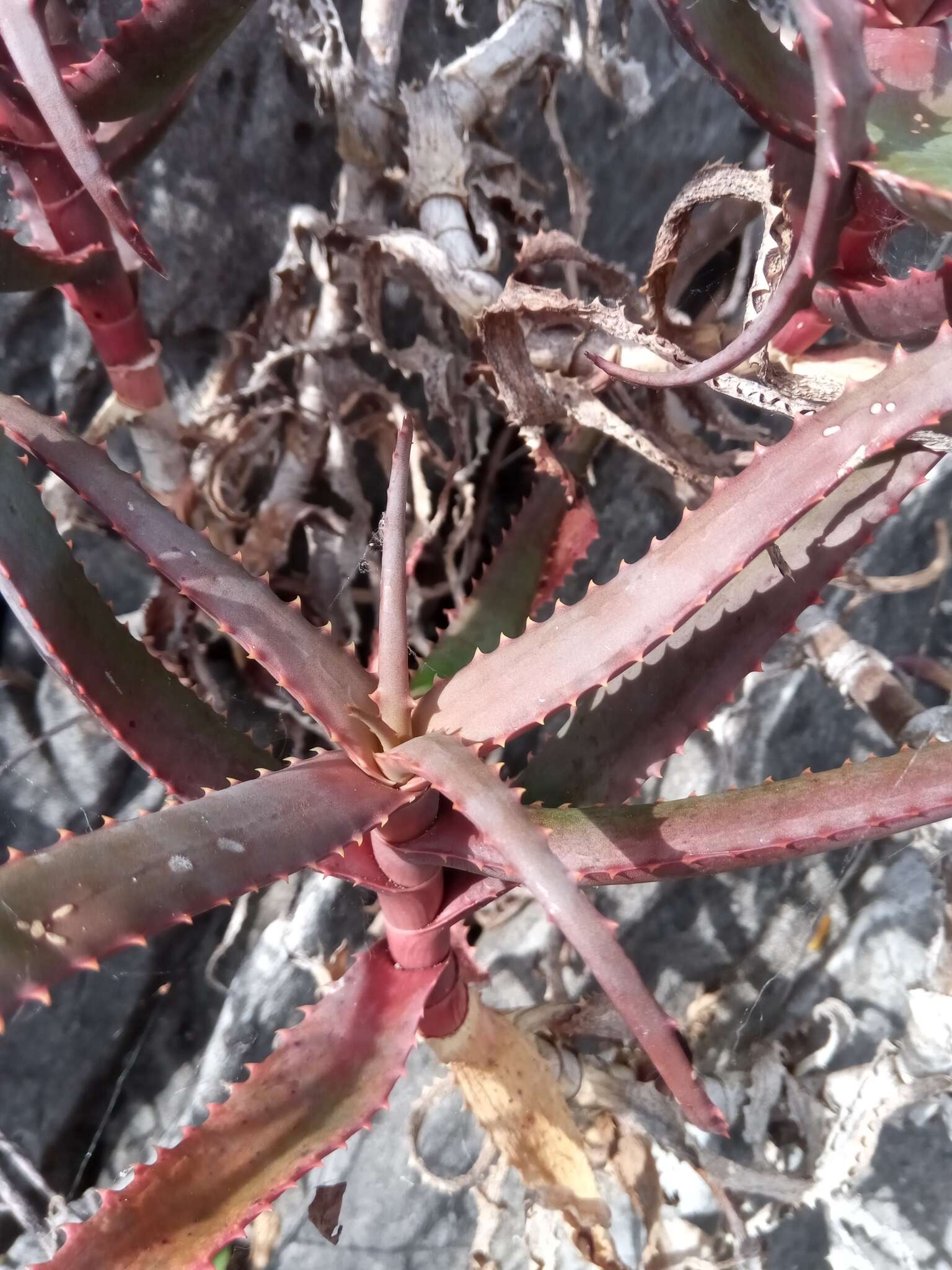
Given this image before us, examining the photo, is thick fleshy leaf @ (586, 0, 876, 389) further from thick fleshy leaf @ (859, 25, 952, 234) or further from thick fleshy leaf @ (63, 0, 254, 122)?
thick fleshy leaf @ (63, 0, 254, 122)

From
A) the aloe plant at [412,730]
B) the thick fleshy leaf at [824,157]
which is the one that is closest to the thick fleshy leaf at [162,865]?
the aloe plant at [412,730]

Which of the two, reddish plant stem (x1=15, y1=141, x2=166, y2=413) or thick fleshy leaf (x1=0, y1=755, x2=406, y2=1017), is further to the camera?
reddish plant stem (x1=15, y1=141, x2=166, y2=413)

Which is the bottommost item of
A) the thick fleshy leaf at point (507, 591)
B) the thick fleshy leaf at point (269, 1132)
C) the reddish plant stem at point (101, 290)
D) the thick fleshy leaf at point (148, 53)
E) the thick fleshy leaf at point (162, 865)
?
the thick fleshy leaf at point (269, 1132)

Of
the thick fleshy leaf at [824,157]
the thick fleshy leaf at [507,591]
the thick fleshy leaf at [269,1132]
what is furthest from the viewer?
the thick fleshy leaf at [507,591]

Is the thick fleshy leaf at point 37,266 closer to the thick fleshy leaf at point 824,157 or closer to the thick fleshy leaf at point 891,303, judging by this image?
the thick fleshy leaf at point 824,157

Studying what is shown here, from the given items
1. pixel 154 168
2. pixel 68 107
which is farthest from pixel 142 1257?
pixel 154 168

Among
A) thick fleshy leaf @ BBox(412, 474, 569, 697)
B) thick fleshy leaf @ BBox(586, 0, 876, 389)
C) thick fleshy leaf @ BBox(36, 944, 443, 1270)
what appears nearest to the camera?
thick fleshy leaf @ BBox(586, 0, 876, 389)

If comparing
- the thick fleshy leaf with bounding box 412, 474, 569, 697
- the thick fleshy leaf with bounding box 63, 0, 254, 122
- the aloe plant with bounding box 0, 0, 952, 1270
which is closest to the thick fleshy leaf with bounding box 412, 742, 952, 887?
the aloe plant with bounding box 0, 0, 952, 1270

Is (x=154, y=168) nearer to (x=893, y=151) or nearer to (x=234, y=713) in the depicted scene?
(x=234, y=713)
